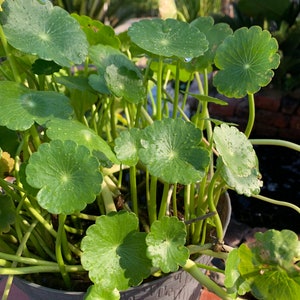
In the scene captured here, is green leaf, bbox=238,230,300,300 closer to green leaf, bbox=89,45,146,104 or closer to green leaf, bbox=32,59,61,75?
green leaf, bbox=89,45,146,104

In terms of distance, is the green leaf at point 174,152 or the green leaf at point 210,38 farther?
the green leaf at point 210,38

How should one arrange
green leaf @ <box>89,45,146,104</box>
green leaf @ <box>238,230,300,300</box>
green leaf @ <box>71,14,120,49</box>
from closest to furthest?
green leaf @ <box>238,230,300,300</box>, green leaf @ <box>89,45,146,104</box>, green leaf @ <box>71,14,120,49</box>

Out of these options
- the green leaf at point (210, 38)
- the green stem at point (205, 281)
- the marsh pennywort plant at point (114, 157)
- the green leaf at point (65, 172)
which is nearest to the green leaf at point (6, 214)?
the marsh pennywort plant at point (114, 157)

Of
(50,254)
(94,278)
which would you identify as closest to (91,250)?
(94,278)

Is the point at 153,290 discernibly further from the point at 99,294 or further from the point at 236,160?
the point at 236,160

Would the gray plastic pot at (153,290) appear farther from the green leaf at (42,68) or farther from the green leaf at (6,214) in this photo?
the green leaf at (42,68)

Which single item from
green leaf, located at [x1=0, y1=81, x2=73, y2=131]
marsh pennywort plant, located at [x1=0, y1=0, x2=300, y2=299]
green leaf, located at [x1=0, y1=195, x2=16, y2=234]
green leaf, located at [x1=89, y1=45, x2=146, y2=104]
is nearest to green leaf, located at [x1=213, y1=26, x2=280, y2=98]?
marsh pennywort plant, located at [x1=0, y1=0, x2=300, y2=299]

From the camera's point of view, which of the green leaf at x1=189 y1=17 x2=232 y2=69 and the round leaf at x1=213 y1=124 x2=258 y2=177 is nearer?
the round leaf at x1=213 y1=124 x2=258 y2=177
